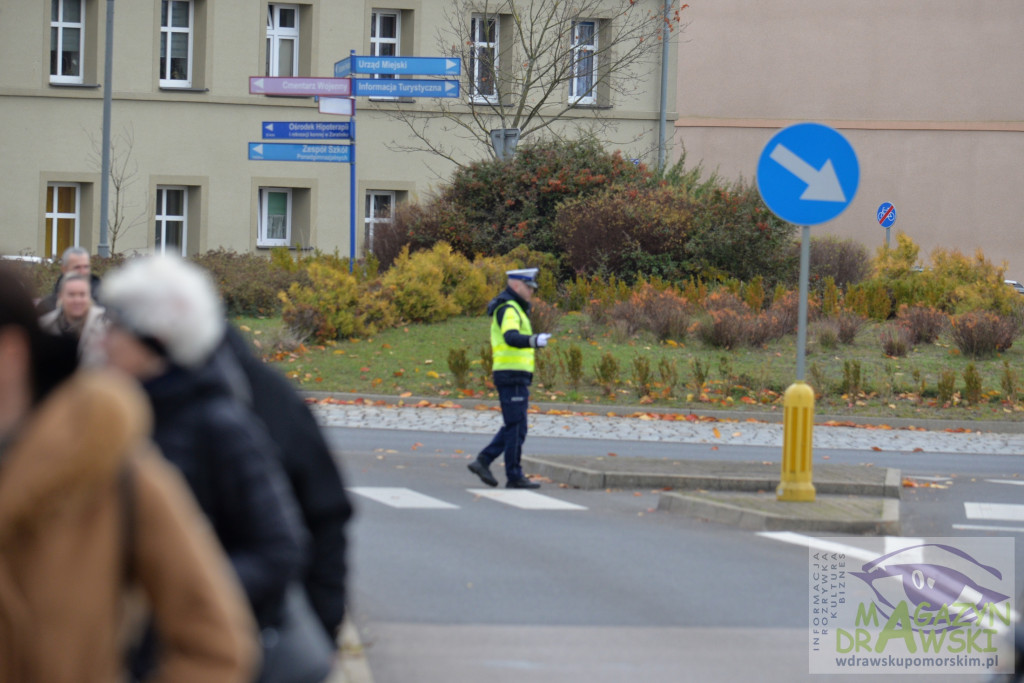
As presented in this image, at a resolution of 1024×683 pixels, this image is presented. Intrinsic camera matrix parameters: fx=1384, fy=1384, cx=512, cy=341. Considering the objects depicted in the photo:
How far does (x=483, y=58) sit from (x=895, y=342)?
1582cm

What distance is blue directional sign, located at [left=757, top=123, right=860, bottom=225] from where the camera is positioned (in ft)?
32.2

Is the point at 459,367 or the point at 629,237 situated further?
the point at 629,237

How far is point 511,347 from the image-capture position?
35.7 feet

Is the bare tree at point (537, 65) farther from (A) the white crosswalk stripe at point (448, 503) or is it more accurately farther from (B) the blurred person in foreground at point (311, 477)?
(B) the blurred person in foreground at point (311, 477)

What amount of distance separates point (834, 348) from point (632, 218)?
586 cm

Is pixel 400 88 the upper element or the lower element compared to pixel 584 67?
lower

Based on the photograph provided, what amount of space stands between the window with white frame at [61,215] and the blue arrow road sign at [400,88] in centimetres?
1670

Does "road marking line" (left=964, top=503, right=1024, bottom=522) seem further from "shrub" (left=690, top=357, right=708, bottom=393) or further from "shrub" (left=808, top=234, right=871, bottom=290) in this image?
"shrub" (left=808, top=234, right=871, bottom=290)

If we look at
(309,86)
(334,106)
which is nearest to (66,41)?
(309,86)

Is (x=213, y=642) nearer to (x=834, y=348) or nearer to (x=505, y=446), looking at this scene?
(x=505, y=446)

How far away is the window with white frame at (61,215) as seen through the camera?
3494 centimetres

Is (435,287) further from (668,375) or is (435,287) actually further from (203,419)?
(203,419)

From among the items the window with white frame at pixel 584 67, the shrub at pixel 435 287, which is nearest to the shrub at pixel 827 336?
the shrub at pixel 435 287

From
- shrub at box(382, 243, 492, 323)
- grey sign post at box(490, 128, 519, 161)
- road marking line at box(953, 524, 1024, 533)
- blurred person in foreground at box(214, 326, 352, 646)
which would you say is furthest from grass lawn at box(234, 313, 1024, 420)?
blurred person in foreground at box(214, 326, 352, 646)
